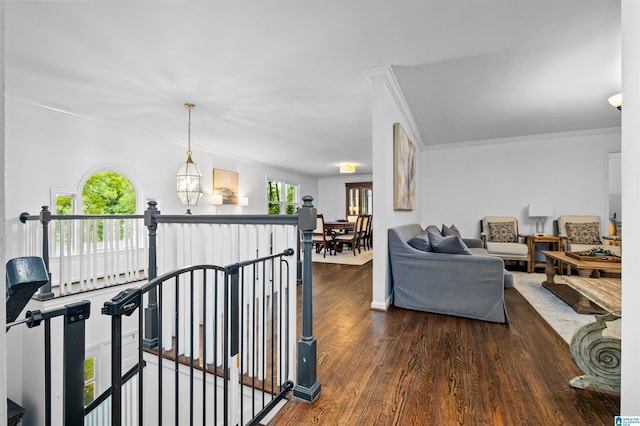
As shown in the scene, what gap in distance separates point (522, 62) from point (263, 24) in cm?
251

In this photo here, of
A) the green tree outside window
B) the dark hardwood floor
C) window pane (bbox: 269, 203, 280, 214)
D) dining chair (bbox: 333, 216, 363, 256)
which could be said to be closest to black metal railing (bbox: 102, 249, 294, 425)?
the dark hardwood floor

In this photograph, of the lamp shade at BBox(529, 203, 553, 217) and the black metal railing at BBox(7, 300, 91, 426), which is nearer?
the black metal railing at BBox(7, 300, 91, 426)

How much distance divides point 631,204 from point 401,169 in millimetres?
3108

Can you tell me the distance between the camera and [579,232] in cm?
505

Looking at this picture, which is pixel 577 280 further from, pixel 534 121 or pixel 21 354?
pixel 21 354

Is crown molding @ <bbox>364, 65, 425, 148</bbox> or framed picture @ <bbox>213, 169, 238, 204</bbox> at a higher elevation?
crown molding @ <bbox>364, 65, 425, 148</bbox>

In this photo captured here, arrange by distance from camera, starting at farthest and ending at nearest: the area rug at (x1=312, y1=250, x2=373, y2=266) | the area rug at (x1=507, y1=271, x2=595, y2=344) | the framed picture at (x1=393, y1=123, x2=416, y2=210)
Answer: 1. the area rug at (x1=312, y1=250, x2=373, y2=266)
2. the framed picture at (x1=393, y1=123, x2=416, y2=210)
3. the area rug at (x1=507, y1=271, x2=595, y2=344)

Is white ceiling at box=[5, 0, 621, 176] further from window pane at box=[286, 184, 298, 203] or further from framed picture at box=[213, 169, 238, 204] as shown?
window pane at box=[286, 184, 298, 203]

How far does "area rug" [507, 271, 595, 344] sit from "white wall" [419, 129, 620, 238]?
6.49ft

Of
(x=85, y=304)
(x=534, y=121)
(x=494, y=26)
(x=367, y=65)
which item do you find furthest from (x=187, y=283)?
(x=534, y=121)

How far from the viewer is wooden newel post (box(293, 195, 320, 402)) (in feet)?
5.22

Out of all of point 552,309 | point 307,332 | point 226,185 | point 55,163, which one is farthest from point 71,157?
point 552,309

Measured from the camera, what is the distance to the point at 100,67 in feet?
9.41

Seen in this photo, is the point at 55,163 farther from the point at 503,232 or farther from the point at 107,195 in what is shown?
the point at 503,232
